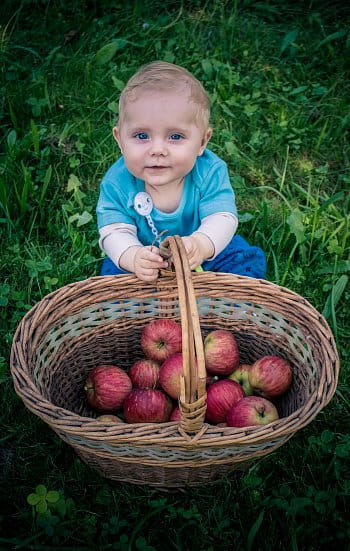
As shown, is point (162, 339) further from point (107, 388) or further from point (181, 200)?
point (181, 200)

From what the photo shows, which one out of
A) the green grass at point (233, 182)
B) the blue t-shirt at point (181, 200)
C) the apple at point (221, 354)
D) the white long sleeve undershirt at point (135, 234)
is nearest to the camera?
the green grass at point (233, 182)

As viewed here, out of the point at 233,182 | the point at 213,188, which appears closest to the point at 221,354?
the point at 213,188

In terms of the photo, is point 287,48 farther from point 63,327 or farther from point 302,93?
point 63,327

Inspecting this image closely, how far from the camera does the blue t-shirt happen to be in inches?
98.0

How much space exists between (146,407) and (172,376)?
0.14 meters

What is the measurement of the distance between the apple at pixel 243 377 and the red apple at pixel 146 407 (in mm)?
302

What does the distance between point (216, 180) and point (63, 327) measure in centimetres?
86

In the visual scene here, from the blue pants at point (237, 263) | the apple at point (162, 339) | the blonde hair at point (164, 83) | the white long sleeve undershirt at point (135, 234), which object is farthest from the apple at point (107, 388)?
the blonde hair at point (164, 83)

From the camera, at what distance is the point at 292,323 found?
7.61ft

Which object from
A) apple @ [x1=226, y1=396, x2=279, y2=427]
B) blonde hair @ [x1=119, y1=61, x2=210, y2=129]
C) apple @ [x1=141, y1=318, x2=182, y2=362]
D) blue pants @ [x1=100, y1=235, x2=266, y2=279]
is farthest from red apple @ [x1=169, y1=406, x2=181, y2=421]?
blonde hair @ [x1=119, y1=61, x2=210, y2=129]

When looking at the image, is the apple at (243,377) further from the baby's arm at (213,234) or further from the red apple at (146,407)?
the baby's arm at (213,234)

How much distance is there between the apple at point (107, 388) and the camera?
2.17 meters

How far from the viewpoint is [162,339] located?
2.28 metres

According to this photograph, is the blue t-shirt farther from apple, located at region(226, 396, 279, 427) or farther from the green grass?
apple, located at region(226, 396, 279, 427)
